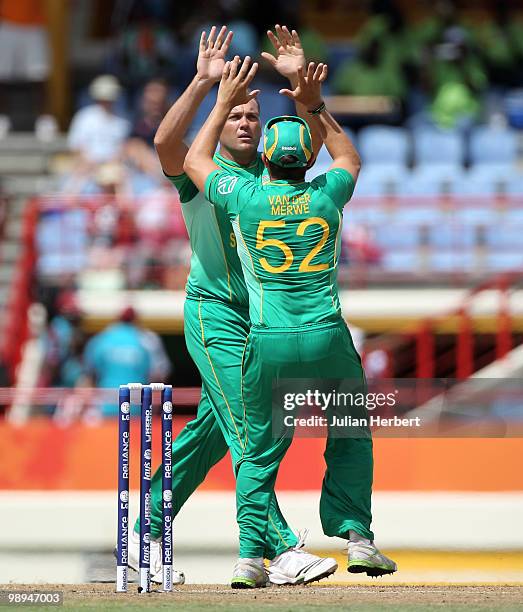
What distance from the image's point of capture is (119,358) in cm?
1208

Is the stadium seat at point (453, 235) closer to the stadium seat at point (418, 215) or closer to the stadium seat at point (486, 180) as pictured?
the stadium seat at point (418, 215)

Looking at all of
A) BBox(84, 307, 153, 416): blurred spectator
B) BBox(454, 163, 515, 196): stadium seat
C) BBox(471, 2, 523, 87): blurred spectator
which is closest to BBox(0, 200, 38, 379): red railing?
BBox(84, 307, 153, 416): blurred spectator

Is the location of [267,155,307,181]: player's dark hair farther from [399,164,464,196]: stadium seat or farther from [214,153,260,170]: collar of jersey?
[399,164,464,196]: stadium seat

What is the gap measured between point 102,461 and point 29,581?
806 millimetres

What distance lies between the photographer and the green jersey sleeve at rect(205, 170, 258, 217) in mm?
6195

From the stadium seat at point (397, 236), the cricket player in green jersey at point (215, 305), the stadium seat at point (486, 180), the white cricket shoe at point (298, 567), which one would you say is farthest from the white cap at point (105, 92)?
the white cricket shoe at point (298, 567)

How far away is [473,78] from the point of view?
16.5m

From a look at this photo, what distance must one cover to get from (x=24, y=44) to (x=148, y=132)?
418 cm

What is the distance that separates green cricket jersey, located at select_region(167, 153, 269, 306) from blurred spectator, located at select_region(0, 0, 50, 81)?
12.1m

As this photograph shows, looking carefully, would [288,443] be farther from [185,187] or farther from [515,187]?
[515,187]

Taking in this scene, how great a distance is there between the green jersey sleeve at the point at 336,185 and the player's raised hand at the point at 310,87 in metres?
0.35

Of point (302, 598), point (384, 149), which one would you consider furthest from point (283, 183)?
point (384, 149)

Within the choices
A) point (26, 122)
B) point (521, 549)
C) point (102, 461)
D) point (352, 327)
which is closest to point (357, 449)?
point (521, 549)

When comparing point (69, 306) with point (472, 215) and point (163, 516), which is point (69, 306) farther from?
point (163, 516)
